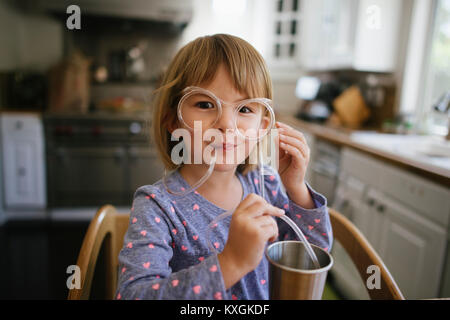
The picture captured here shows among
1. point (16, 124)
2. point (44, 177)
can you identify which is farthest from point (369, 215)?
point (16, 124)

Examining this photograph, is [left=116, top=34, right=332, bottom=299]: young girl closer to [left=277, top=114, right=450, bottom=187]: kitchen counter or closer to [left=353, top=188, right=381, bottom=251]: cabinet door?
[left=277, top=114, right=450, bottom=187]: kitchen counter

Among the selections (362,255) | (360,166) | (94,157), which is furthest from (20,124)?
(362,255)

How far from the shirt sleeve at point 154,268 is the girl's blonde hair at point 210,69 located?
0.13m

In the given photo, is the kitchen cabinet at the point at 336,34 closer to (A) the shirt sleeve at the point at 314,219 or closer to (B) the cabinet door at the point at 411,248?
(B) the cabinet door at the point at 411,248

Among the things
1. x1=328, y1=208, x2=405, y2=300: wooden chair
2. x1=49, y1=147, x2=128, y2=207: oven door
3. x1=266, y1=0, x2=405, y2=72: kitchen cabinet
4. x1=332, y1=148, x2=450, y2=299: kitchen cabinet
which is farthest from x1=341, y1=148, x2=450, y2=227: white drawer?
x1=49, y1=147, x2=128, y2=207: oven door

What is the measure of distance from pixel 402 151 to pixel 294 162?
996 millimetres

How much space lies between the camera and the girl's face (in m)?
0.35

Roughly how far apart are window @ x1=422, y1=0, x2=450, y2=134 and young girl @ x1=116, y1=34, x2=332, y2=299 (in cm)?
156

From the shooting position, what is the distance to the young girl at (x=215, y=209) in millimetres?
317

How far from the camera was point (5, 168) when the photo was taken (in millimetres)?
2215

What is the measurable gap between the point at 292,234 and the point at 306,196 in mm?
65

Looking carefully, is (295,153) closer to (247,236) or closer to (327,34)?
(247,236)

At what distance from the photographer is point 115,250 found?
27.4 inches

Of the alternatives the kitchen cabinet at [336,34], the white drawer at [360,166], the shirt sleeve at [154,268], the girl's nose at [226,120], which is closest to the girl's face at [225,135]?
the girl's nose at [226,120]
